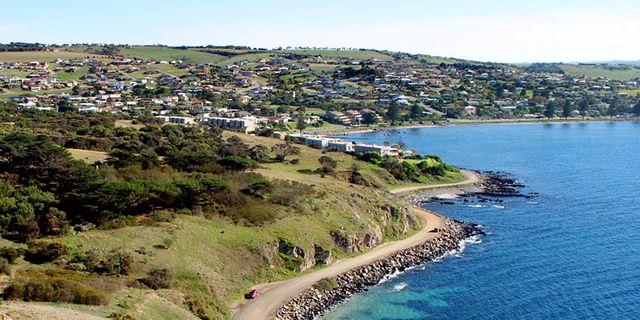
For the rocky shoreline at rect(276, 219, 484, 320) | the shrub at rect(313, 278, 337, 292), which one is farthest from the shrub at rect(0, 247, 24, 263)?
the shrub at rect(313, 278, 337, 292)

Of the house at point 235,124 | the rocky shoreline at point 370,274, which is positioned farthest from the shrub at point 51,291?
the house at point 235,124

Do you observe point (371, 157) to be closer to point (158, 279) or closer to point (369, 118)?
point (158, 279)

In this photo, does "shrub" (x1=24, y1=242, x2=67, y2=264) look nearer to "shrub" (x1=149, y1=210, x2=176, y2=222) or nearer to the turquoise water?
"shrub" (x1=149, y1=210, x2=176, y2=222)

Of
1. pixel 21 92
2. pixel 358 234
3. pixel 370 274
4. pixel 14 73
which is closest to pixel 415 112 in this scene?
pixel 21 92

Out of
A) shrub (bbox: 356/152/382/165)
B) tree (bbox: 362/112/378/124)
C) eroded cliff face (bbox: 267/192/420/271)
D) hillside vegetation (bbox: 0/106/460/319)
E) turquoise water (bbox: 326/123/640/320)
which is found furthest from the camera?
tree (bbox: 362/112/378/124)

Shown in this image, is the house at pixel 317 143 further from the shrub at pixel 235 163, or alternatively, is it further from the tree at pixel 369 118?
the tree at pixel 369 118

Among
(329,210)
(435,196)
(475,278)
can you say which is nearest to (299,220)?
(329,210)
